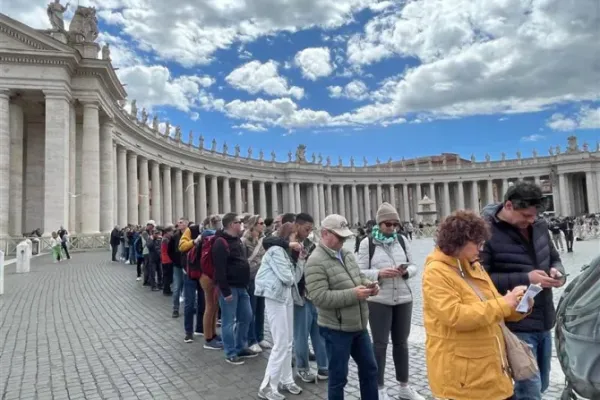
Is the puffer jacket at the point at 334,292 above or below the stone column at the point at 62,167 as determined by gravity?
below

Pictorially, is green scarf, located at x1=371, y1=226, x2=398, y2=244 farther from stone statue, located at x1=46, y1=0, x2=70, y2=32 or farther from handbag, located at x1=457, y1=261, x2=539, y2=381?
stone statue, located at x1=46, y1=0, x2=70, y2=32

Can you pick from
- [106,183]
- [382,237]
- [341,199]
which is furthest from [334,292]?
[341,199]

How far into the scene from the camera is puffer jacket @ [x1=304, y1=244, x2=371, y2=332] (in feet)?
13.2

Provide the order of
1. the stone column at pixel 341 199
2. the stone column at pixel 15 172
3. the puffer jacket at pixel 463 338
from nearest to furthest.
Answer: the puffer jacket at pixel 463 338, the stone column at pixel 15 172, the stone column at pixel 341 199

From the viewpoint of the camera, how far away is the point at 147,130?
46.1 m

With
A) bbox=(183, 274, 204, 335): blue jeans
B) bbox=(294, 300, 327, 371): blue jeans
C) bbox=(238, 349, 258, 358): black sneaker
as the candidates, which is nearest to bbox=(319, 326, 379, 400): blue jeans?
bbox=(294, 300, 327, 371): blue jeans

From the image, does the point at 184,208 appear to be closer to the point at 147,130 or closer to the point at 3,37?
the point at 147,130

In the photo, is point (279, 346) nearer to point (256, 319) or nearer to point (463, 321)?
point (256, 319)

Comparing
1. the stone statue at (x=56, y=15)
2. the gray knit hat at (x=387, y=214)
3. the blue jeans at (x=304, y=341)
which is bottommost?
the blue jeans at (x=304, y=341)

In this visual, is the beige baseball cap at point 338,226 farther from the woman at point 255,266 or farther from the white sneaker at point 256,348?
the white sneaker at point 256,348

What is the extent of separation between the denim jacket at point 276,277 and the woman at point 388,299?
1.00 metres

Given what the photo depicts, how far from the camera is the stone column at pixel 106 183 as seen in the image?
3378 cm

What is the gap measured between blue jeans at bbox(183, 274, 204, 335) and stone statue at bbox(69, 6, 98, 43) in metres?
31.1

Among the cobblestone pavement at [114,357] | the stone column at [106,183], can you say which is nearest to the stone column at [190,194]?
the stone column at [106,183]
